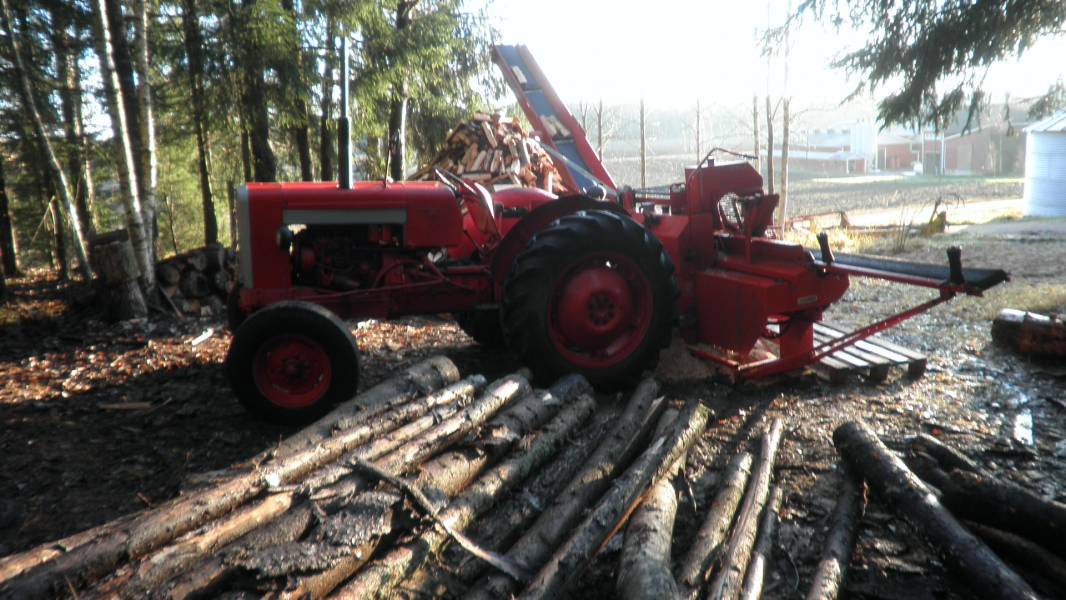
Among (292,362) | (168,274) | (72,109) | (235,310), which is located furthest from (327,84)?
(72,109)

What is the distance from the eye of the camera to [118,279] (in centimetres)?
820

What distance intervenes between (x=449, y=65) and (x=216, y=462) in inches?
461

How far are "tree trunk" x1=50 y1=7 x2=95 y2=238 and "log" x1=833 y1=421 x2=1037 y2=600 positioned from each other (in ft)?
38.5

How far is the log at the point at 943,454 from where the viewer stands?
372 centimetres

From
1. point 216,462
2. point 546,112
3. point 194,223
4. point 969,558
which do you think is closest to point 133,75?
point 546,112

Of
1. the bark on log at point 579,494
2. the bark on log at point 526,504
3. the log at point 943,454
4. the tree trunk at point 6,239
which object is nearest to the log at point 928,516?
the log at point 943,454

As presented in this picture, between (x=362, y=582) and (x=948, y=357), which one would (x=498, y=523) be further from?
(x=948, y=357)

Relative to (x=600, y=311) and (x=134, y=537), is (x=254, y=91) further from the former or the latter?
(x=134, y=537)

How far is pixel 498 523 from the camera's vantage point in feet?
10.5

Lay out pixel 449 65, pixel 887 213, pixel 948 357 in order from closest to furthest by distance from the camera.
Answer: pixel 948 357, pixel 449 65, pixel 887 213

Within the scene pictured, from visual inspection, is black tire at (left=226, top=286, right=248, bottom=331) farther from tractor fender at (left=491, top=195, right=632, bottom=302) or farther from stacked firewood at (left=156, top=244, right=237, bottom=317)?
stacked firewood at (left=156, top=244, right=237, bottom=317)

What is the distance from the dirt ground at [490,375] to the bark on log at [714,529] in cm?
16

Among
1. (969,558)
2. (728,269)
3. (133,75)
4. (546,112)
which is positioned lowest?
(969,558)

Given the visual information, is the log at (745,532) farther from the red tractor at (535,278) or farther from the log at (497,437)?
the red tractor at (535,278)
